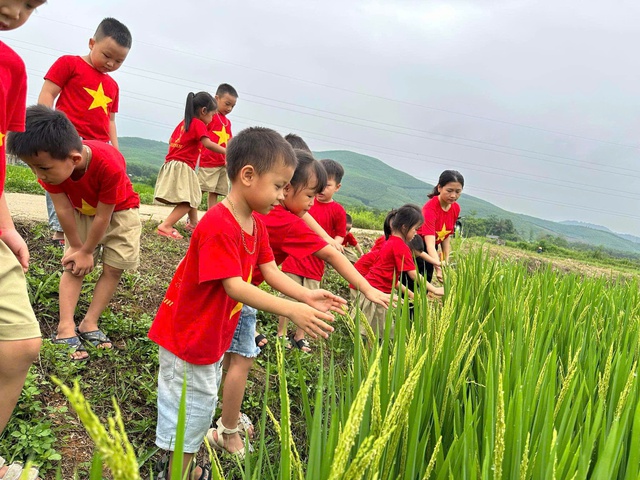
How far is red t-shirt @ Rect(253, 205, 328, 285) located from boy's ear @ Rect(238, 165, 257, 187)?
1.89 feet

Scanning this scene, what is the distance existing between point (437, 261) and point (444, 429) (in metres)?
2.83

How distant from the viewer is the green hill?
6688 cm

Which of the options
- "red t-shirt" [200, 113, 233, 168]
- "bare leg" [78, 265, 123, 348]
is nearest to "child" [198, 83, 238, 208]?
"red t-shirt" [200, 113, 233, 168]

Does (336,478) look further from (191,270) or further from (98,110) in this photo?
(98,110)

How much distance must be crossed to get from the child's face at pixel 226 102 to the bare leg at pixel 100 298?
2.82 meters

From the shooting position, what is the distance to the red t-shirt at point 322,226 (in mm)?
3332

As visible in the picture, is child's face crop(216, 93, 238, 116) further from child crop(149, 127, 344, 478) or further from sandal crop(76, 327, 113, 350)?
child crop(149, 127, 344, 478)

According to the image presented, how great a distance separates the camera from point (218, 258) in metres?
1.57

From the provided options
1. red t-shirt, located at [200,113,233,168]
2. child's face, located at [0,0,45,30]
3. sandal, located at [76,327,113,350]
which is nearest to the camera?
child's face, located at [0,0,45,30]

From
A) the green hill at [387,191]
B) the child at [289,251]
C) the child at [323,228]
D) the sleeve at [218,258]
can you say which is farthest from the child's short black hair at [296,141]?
the green hill at [387,191]

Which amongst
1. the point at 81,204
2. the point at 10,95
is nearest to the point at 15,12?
the point at 10,95

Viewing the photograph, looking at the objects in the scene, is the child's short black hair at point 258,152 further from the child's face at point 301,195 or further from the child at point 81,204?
the child at point 81,204

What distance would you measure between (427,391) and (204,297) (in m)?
0.83

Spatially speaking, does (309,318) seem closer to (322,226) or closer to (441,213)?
(322,226)
